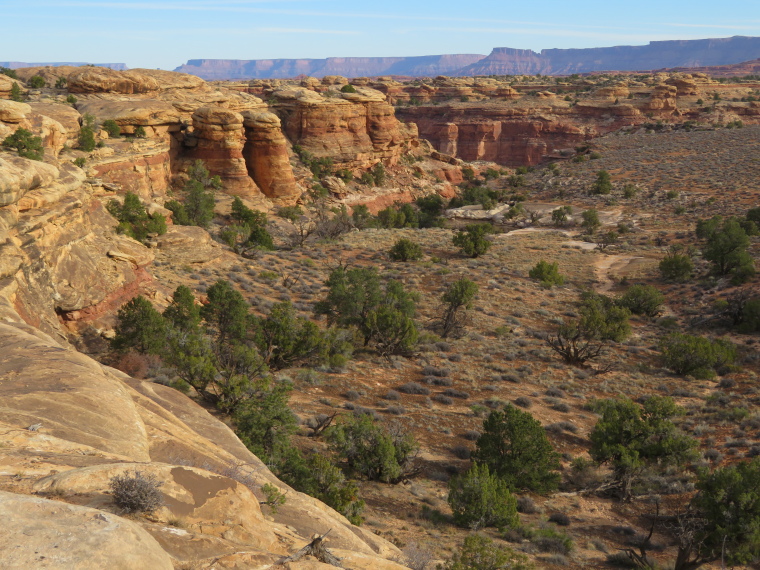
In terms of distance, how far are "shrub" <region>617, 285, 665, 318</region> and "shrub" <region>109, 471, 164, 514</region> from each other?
25817mm

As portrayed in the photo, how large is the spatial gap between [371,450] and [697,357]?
552 inches

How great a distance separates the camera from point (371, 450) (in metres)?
12.7

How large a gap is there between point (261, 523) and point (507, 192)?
60.8m

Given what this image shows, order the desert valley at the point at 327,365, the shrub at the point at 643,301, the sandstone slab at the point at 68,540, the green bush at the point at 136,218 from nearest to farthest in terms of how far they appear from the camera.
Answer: the sandstone slab at the point at 68,540
the desert valley at the point at 327,365
the green bush at the point at 136,218
the shrub at the point at 643,301

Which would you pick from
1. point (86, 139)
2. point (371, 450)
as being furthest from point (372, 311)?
point (86, 139)

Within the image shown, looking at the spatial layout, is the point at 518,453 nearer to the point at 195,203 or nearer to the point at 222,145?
the point at 195,203

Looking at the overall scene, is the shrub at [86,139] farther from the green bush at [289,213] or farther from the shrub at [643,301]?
the shrub at [643,301]

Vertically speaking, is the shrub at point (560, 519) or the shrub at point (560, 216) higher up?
the shrub at point (560, 216)

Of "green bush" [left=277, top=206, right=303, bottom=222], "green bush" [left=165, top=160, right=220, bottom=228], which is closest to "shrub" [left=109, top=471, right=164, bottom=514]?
"green bush" [left=165, top=160, right=220, bottom=228]

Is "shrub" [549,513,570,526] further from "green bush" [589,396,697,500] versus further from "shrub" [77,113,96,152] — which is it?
"shrub" [77,113,96,152]

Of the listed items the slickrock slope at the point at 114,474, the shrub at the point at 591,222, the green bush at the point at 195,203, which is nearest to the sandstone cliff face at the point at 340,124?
the green bush at the point at 195,203

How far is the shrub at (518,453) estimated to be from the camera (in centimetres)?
1277

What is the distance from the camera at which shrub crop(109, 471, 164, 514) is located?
187 inches

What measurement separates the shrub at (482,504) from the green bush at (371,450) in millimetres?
1693
